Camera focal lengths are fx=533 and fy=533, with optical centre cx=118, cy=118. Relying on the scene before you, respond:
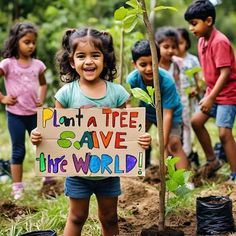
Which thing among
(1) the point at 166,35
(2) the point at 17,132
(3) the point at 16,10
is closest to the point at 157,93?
(2) the point at 17,132

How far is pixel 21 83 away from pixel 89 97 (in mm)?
1823

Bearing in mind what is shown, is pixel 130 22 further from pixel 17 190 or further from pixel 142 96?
pixel 17 190

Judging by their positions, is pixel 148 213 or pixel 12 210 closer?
pixel 148 213

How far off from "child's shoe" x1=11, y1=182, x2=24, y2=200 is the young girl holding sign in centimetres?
155

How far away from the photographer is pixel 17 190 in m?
4.34

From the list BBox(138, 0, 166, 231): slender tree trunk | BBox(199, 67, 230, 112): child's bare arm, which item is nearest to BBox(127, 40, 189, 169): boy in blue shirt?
BBox(199, 67, 230, 112): child's bare arm

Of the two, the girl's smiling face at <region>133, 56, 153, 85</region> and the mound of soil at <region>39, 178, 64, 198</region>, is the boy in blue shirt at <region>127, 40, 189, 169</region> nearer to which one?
the girl's smiling face at <region>133, 56, 153, 85</region>

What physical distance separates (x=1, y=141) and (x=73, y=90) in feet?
14.7

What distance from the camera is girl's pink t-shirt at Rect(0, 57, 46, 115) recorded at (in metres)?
4.40

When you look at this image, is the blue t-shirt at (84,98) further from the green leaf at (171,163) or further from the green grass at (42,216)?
the green grass at (42,216)

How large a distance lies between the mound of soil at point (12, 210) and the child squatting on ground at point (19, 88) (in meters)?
0.55

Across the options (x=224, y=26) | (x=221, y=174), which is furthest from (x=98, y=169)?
(x=224, y=26)

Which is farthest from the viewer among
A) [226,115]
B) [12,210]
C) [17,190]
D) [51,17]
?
[51,17]

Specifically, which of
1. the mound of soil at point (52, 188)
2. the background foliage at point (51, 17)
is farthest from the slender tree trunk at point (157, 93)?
the background foliage at point (51, 17)
